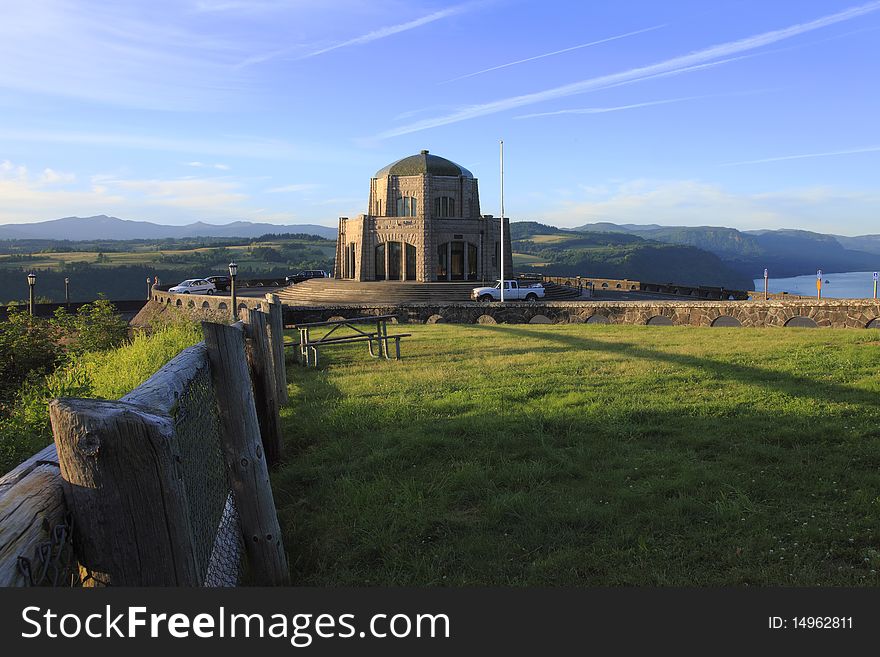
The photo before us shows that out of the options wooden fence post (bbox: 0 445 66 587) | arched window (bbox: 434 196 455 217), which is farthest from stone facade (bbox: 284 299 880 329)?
wooden fence post (bbox: 0 445 66 587)

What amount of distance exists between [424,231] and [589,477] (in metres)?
40.7

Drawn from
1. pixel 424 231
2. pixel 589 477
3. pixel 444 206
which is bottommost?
pixel 589 477

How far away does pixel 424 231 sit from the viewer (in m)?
46.0

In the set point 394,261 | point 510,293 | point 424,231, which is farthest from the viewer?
point 394,261

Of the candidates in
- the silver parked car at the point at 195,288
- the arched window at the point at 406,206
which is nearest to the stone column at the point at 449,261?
the arched window at the point at 406,206

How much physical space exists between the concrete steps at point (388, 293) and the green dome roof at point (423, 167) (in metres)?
10.2

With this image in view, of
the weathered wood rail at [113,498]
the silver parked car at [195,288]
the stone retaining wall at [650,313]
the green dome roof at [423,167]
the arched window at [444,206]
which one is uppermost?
the green dome roof at [423,167]

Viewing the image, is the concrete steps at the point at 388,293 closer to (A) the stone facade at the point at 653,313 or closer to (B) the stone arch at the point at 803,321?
(A) the stone facade at the point at 653,313

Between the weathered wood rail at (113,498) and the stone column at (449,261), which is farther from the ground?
the stone column at (449,261)

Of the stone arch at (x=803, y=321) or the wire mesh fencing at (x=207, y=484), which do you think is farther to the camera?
the stone arch at (x=803, y=321)

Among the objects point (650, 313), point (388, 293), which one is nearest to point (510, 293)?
point (388, 293)

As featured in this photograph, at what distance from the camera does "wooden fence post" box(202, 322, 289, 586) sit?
4.68 m

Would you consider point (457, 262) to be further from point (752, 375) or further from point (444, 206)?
point (752, 375)

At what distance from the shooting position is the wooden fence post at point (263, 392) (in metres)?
7.52
